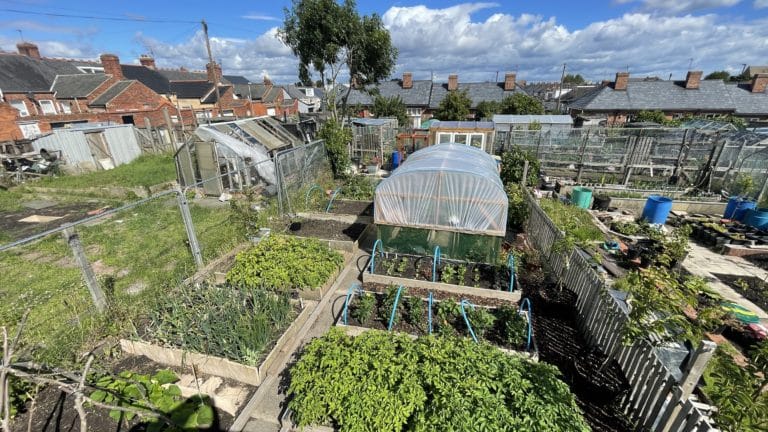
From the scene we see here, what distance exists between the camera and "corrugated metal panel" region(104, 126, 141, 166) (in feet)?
57.6

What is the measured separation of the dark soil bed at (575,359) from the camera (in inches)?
165

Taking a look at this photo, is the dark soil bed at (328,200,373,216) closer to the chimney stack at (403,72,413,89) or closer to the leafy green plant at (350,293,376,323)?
the leafy green plant at (350,293,376,323)

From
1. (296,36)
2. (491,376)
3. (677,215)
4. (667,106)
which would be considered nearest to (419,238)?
(491,376)

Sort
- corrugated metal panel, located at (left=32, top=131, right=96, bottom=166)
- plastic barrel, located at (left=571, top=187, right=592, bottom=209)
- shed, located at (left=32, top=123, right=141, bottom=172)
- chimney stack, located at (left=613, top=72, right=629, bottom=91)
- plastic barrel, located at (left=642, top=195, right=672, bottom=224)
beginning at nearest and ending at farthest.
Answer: plastic barrel, located at (left=642, top=195, right=672, bottom=224)
plastic barrel, located at (left=571, top=187, right=592, bottom=209)
corrugated metal panel, located at (left=32, top=131, right=96, bottom=166)
shed, located at (left=32, top=123, right=141, bottom=172)
chimney stack, located at (left=613, top=72, right=629, bottom=91)

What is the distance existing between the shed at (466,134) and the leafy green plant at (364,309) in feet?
49.4

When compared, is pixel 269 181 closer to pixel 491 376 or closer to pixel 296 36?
pixel 296 36

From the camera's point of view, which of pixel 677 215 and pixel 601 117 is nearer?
pixel 677 215

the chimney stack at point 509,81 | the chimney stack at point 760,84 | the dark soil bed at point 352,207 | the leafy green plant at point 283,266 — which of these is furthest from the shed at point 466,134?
the chimney stack at point 760,84

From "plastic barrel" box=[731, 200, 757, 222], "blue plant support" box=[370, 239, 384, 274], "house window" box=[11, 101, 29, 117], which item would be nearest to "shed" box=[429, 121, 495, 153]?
"plastic barrel" box=[731, 200, 757, 222]

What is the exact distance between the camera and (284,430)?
3.93 metres

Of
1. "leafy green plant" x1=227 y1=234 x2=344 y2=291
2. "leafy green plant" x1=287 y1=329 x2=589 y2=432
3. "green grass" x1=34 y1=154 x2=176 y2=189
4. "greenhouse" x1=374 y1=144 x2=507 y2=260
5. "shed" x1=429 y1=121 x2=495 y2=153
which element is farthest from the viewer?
"shed" x1=429 y1=121 x2=495 y2=153

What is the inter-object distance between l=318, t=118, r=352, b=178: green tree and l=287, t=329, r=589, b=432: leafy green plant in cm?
1199

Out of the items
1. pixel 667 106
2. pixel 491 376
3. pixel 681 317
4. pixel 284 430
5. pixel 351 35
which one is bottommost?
pixel 284 430

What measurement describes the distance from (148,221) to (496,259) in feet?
37.4
